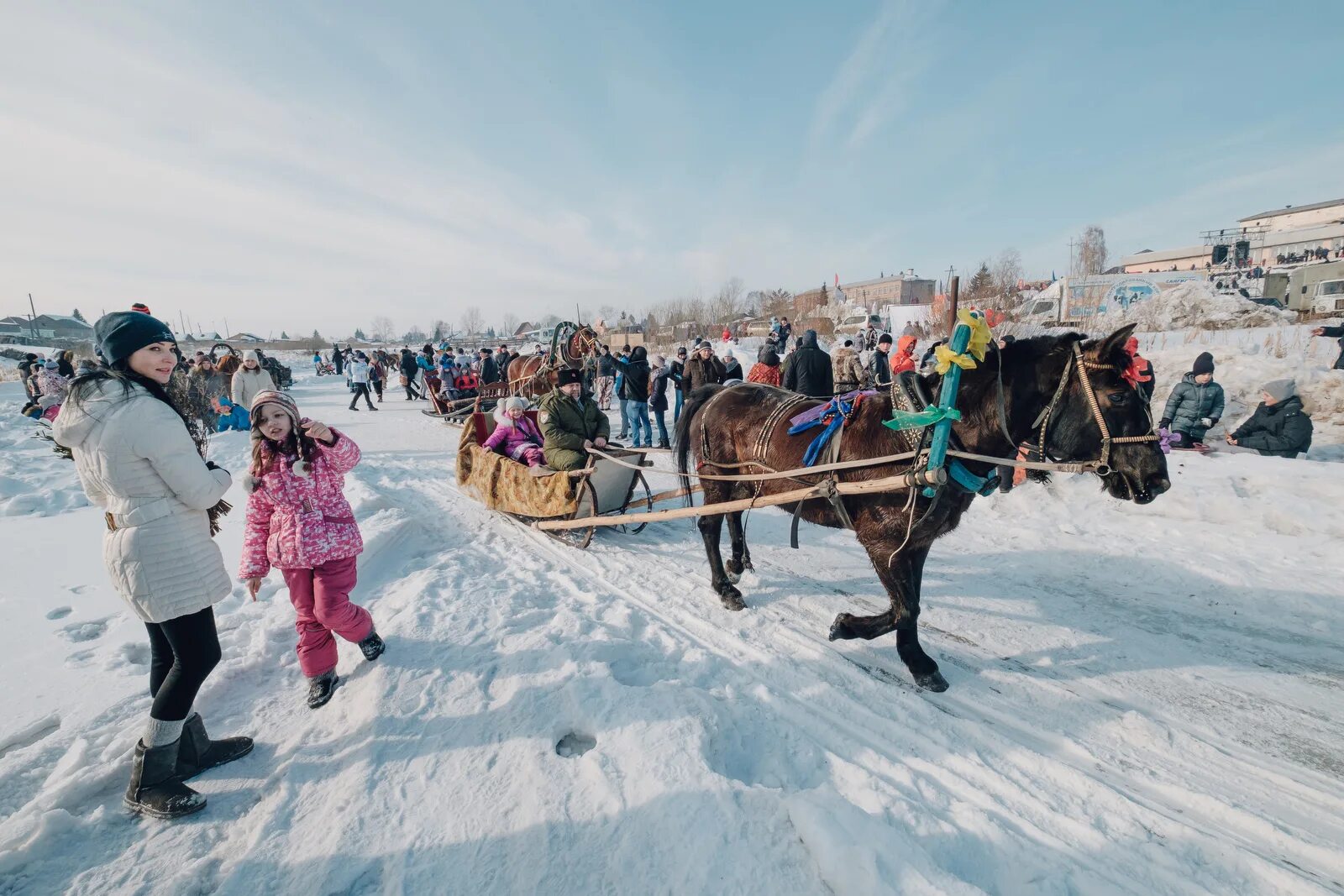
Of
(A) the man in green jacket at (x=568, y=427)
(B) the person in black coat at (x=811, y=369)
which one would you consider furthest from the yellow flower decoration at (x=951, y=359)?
(B) the person in black coat at (x=811, y=369)

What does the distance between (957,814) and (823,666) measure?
3.31 feet

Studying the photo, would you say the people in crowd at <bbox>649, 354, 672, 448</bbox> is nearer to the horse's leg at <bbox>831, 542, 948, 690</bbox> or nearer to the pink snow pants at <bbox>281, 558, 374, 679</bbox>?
the horse's leg at <bbox>831, 542, 948, 690</bbox>

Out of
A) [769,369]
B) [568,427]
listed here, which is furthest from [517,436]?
[769,369]

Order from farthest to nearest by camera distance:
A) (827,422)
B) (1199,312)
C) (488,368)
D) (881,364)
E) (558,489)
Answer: (1199,312) → (488,368) → (881,364) → (558,489) → (827,422)

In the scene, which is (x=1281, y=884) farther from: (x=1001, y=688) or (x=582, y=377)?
(x=582, y=377)

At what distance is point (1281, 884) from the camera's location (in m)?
1.83

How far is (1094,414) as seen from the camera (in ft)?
8.32

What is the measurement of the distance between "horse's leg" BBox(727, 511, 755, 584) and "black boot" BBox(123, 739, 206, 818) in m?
3.22

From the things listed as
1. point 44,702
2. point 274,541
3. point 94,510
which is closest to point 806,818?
point 274,541

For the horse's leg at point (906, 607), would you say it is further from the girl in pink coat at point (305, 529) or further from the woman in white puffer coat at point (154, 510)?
the woman in white puffer coat at point (154, 510)

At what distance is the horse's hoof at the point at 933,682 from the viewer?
2859 millimetres

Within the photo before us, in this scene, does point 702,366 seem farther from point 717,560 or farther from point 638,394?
point 717,560

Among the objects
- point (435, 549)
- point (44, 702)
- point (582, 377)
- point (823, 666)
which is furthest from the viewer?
point (582, 377)

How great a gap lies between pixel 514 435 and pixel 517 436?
3 cm
